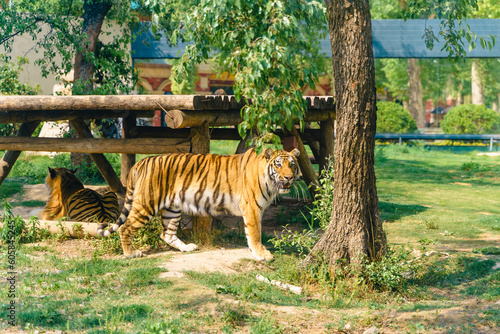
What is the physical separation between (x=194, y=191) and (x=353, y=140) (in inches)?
84.4

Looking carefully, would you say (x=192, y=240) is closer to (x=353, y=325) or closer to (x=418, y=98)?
(x=353, y=325)

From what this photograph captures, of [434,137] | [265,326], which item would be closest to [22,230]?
[265,326]

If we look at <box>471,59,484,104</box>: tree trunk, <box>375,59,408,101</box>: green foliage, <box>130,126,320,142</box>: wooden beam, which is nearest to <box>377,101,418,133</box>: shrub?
<box>471,59,484,104</box>: tree trunk

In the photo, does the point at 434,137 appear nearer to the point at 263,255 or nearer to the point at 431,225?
the point at 431,225

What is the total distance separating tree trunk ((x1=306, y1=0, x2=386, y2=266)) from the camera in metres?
5.32

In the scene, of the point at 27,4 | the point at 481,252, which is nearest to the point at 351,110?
the point at 481,252

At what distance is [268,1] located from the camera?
561 centimetres

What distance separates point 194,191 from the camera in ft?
22.0

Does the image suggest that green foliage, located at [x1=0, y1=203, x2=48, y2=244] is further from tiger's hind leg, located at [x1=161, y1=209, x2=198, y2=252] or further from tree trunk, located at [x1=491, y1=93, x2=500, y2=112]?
tree trunk, located at [x1=491, y1=93, x2=500, y2=112]

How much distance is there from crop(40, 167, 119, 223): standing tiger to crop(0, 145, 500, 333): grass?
0.83 meters

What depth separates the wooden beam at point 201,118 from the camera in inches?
248

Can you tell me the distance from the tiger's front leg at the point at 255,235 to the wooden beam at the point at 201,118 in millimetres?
1207

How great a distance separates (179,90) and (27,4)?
13.7 metres

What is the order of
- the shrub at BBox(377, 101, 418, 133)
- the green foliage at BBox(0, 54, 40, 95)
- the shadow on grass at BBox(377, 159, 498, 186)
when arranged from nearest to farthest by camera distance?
the shadow on grass at BBox(377, 159, 498, 186)
the green foliage at BBox(0, 54, 40, 95)
the shrub at BBox(377, 101, 418, 133)
